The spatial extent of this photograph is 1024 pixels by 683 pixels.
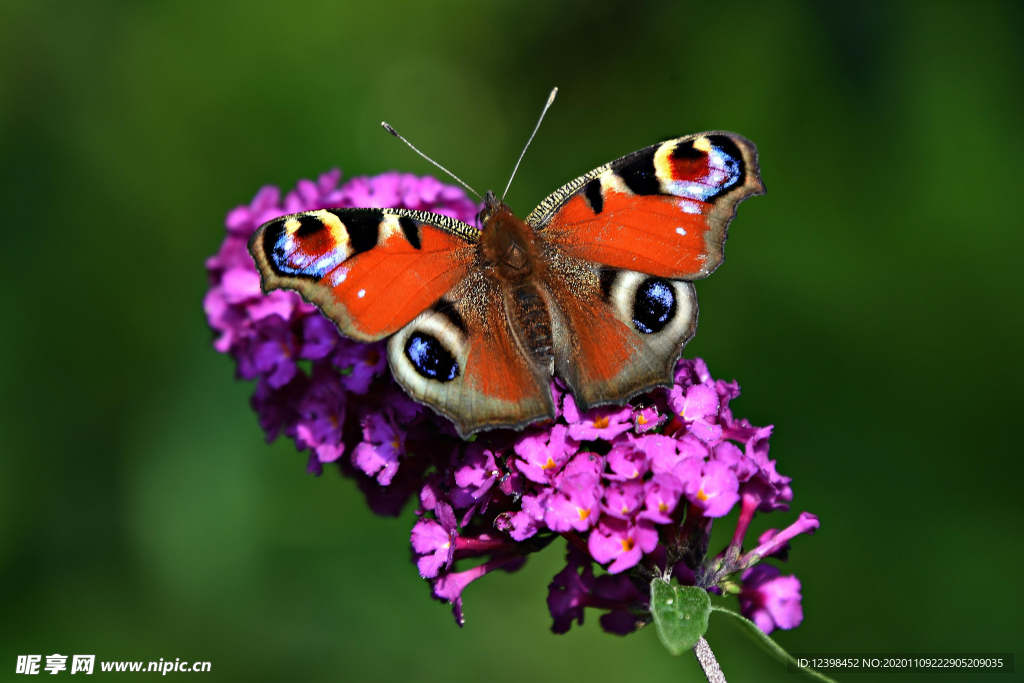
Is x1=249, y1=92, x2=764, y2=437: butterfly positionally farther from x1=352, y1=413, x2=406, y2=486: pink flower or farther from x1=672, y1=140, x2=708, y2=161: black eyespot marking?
x1=352, y1=413, x2=406, y2=486: pink flower

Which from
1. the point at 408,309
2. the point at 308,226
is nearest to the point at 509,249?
the point at 408,309

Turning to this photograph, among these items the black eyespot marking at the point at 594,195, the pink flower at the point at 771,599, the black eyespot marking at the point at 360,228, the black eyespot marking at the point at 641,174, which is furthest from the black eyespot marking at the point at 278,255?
the pink flower at the point at 771,599

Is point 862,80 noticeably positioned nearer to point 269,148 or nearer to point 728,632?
point 728,632

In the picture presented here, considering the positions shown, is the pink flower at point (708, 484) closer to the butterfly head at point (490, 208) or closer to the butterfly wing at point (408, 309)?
the butterfly wing at point (408, 309)

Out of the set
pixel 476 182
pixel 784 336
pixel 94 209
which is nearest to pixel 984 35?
pixel 784 336

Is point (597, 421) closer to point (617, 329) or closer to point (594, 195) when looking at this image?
point (617, 329)

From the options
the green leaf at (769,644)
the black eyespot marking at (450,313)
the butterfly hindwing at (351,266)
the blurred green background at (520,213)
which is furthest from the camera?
the blurred green background at (520,213)

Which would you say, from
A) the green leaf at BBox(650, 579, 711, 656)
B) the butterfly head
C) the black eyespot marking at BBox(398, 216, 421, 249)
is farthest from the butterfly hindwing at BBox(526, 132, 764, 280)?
the green leaf at BBox(650, 579, 711, 656)
